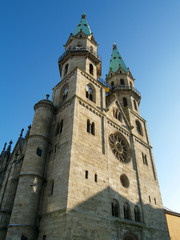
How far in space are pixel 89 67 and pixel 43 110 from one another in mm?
9953

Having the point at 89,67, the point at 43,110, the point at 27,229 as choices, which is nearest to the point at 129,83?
the point at 89,67

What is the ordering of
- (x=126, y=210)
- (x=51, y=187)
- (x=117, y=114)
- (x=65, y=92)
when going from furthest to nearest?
(x=117, y=114)
(x=65, y=92)
(x=126, y=210)
(x=51, y=187)

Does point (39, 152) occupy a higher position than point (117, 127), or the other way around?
point (117, 127)

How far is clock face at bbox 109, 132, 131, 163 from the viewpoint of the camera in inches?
875

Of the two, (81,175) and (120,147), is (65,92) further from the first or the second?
(81,175)

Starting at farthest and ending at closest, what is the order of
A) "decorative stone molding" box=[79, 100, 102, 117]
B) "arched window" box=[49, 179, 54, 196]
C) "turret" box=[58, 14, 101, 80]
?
1. "turret" box=[58, 14, 101, 80]
2. "decorative stone molding" box=[79, 100, 102, 117]
3. "arched window" box=[49, 179, 54, 196]

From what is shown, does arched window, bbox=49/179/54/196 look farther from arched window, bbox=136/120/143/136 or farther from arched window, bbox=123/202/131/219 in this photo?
arched window, bbox=136/120/143/136

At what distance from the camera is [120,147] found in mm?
23359

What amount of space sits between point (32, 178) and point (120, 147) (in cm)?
1071

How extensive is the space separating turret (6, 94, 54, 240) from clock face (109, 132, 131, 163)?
7.20 m

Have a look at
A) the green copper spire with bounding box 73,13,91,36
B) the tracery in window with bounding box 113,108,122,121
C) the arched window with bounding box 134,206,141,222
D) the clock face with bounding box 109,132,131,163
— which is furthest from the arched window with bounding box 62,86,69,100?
the arched window with bounding box 134,206,141,222

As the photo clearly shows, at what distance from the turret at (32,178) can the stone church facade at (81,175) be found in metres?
0.07

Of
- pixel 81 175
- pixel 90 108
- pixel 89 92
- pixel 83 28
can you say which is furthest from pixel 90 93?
pixel 83 28

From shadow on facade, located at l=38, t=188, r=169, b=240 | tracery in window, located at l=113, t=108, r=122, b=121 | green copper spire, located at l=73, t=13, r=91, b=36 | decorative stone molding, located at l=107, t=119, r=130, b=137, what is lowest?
shadow on facade, located at l=38, t=188, r=169, b=240
